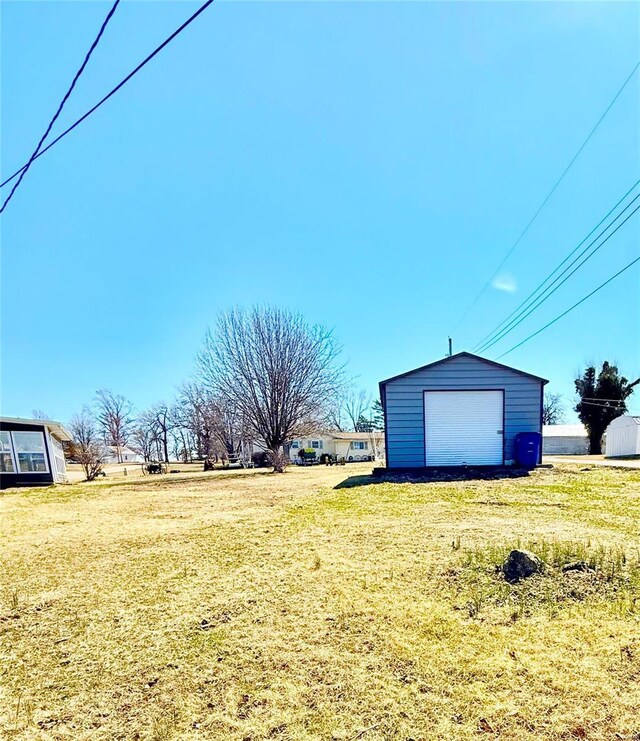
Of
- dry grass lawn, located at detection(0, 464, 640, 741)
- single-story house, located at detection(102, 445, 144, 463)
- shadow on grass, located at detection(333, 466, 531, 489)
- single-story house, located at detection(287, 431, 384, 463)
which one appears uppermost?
dry grass lawn, located at detection(0, 464, 640, 741)

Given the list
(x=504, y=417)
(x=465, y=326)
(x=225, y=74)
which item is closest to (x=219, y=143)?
(x=225, y=74)

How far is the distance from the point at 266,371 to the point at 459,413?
9346 millimetres

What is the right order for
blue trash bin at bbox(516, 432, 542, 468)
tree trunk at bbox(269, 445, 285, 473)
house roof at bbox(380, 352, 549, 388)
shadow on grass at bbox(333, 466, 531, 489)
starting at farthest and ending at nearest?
tree trunk at bbox(269, 445, 285, 473), house roof at bbox(380, 352, 549, 388), blue trash bin at bbox(516, 432, 542, 468), shadow on grass at bbox(333, 466, 531, 489)

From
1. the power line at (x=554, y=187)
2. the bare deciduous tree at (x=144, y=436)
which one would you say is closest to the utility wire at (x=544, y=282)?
the power line at (x=554, y=187)

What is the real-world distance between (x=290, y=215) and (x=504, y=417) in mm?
8879

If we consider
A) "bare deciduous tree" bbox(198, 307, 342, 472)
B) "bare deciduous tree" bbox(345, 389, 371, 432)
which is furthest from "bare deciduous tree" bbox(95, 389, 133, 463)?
"bare deciduous tree" bbox(198, 307, 342, 472)

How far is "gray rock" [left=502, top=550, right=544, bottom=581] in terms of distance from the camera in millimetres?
3100

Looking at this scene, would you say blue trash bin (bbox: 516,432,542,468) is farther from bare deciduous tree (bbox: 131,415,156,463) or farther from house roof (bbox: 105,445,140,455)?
bare deciduous tree (bbox: 131,415,156,463)

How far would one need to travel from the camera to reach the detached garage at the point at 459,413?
11.6 m

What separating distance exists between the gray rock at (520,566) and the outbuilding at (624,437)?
2578 cm

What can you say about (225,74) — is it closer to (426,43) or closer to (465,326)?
(426,43)

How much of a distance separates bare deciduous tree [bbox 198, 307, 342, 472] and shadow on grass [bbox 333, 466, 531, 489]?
24.6 feet

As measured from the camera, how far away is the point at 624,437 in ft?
78.6

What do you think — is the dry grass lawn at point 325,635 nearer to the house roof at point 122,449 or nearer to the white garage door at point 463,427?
the white garage door at point 463,427
